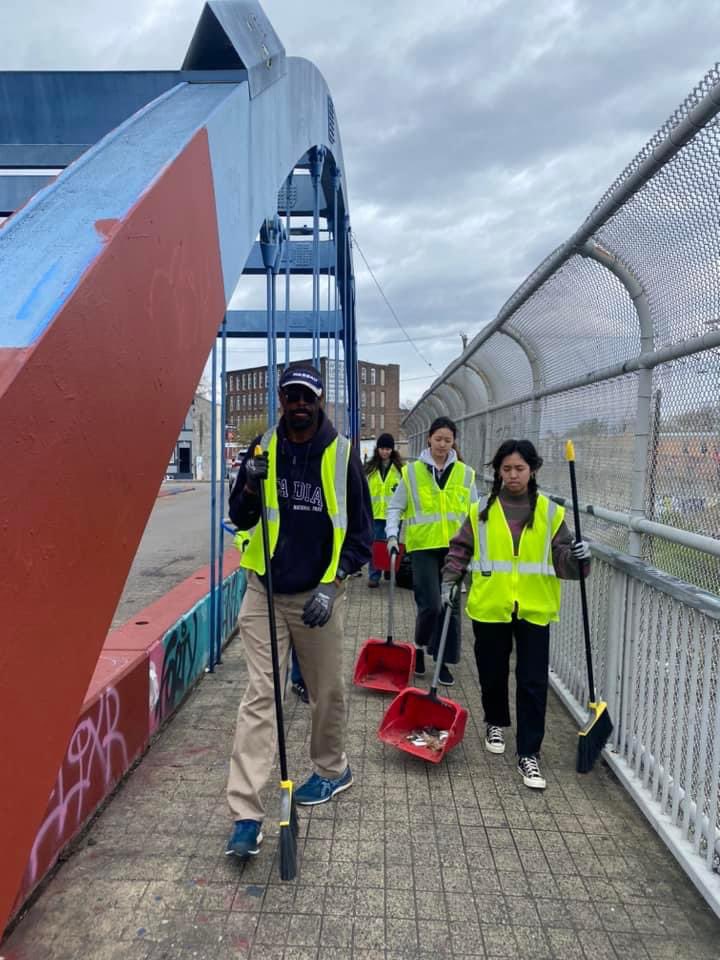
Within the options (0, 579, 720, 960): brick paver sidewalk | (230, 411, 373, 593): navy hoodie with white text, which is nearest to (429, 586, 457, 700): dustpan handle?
(0, 579, 720, 960): brick paver sidewalk

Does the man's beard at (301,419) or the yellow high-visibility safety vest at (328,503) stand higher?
the man's beard at (301,419)

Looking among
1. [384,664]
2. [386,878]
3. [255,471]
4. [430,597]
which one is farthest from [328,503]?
[384,664]

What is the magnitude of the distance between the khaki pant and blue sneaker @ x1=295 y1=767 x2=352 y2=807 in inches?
1.3

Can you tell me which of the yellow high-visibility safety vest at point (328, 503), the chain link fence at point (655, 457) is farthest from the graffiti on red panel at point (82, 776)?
the chain link fence at point (655, 457)

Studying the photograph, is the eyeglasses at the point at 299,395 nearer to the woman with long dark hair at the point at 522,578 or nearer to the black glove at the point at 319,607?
the black glove at the point at 319,607

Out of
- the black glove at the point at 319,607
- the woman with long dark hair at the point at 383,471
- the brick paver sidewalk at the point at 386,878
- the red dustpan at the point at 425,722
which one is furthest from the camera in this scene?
the woman with long dark hair at the point at 383,471

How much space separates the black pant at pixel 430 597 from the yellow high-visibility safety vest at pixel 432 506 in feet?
0.27

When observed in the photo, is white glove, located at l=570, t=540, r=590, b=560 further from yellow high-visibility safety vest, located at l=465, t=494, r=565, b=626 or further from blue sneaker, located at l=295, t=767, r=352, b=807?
blue sneaker, located at l=295, t=767, r=352, b=807

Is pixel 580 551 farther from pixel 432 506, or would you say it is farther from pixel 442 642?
pixel 432 506

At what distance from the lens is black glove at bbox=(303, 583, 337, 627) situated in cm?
271

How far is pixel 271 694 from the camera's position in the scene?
108 inches

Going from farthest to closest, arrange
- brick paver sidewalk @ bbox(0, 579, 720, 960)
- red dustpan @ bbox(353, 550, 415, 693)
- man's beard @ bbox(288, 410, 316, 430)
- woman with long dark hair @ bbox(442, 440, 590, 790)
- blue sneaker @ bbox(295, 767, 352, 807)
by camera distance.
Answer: red dustpan @ bbox(353, 550, 415, 693) < woman with long dark hair @ bbox(442, 440, 590, 790) < blue sneaker @ bbox(295, 767, 352, 807) < man's beard @ bbox(288, 410, 316, 430) < brick paver sidewalk @ bbox(0, 579, 720, 960)

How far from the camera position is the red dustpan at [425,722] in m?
3.41

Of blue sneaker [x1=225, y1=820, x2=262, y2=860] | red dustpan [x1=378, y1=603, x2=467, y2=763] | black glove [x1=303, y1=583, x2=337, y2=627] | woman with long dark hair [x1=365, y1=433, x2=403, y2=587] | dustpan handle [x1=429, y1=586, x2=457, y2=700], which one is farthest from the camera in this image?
woman with long dark hair [x1=365, y1=433, x2=403, y2=587]
